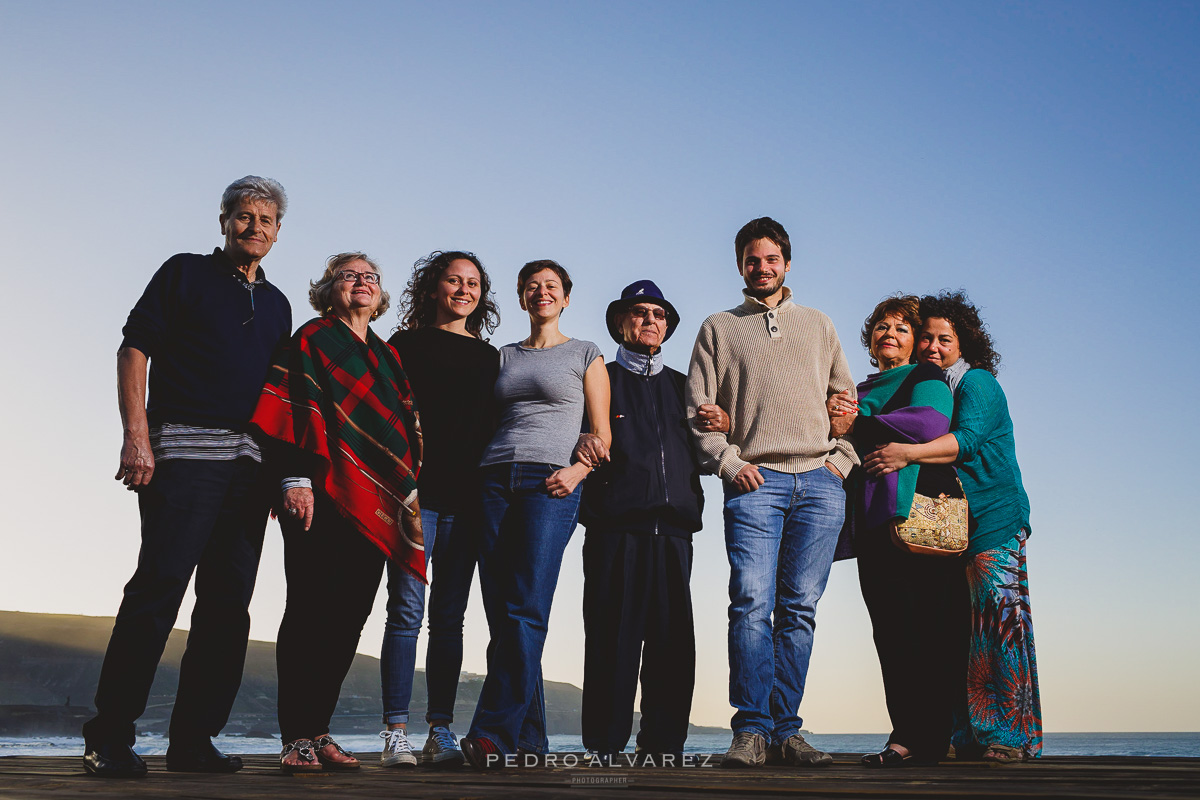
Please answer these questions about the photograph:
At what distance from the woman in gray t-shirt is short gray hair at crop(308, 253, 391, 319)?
539 mm

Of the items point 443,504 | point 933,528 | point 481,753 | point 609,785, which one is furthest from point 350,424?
point 933,528

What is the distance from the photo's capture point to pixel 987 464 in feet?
12.6

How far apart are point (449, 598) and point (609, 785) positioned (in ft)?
4.99

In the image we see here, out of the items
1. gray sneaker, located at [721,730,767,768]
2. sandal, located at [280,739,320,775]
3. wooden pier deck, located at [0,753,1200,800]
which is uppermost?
wooden pier deck, located at [0,753,1200,800]

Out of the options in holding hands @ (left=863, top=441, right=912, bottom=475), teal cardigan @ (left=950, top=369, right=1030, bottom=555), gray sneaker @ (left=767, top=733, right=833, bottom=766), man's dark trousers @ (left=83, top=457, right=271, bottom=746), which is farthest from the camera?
teal cardigan @ (left=950, top=369, right=1030, bottom=555)

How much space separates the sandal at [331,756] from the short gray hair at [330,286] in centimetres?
152

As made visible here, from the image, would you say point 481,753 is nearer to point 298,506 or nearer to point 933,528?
point 298,506

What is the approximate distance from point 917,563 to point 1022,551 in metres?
0.63

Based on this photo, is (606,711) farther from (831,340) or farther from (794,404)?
(831,340)

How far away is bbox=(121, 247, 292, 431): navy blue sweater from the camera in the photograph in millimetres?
2953

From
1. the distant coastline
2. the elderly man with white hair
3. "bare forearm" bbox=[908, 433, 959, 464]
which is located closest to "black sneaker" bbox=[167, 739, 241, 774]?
the elderly man with white hair

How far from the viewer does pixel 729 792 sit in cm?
178

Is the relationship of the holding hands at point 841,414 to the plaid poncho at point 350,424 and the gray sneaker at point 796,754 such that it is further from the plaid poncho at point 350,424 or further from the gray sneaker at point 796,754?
the plaid poncho at point 350,424

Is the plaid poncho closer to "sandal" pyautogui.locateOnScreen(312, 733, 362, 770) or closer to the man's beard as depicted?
"sandal" pyautogui.locateOnScreen(312, 733, 362, 770)
